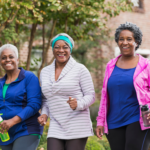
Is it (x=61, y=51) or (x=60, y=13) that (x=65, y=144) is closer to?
(x=61, y=51)

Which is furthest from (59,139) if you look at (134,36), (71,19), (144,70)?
(71,19)

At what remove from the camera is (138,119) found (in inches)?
115

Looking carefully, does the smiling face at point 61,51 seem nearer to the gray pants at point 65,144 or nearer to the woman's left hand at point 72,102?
the woman's left hand at point 72,102

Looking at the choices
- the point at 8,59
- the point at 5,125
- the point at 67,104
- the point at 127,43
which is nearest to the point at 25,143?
the point at 5,125

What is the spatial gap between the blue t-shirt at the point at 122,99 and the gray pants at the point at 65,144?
1.31 ft

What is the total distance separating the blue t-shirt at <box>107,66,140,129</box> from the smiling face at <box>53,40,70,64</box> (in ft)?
2.00

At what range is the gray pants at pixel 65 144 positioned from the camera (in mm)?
3057

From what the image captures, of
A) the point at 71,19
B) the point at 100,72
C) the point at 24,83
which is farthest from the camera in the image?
the point at 100,72

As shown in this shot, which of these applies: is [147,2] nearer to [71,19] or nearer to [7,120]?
[71,19]

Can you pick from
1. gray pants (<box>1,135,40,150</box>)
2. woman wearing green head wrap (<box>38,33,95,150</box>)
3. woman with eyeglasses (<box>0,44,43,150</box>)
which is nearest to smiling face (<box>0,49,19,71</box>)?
woman with eyeglasses (<box>0,44,43,150</box>)

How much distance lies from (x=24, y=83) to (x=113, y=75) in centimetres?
108

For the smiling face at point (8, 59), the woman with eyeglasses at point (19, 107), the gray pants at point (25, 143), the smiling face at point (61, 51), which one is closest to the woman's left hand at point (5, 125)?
the woman with eyeglasses at point (19, 107)

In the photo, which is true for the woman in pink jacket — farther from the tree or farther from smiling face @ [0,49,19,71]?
the tree

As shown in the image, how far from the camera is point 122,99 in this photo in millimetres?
3027
